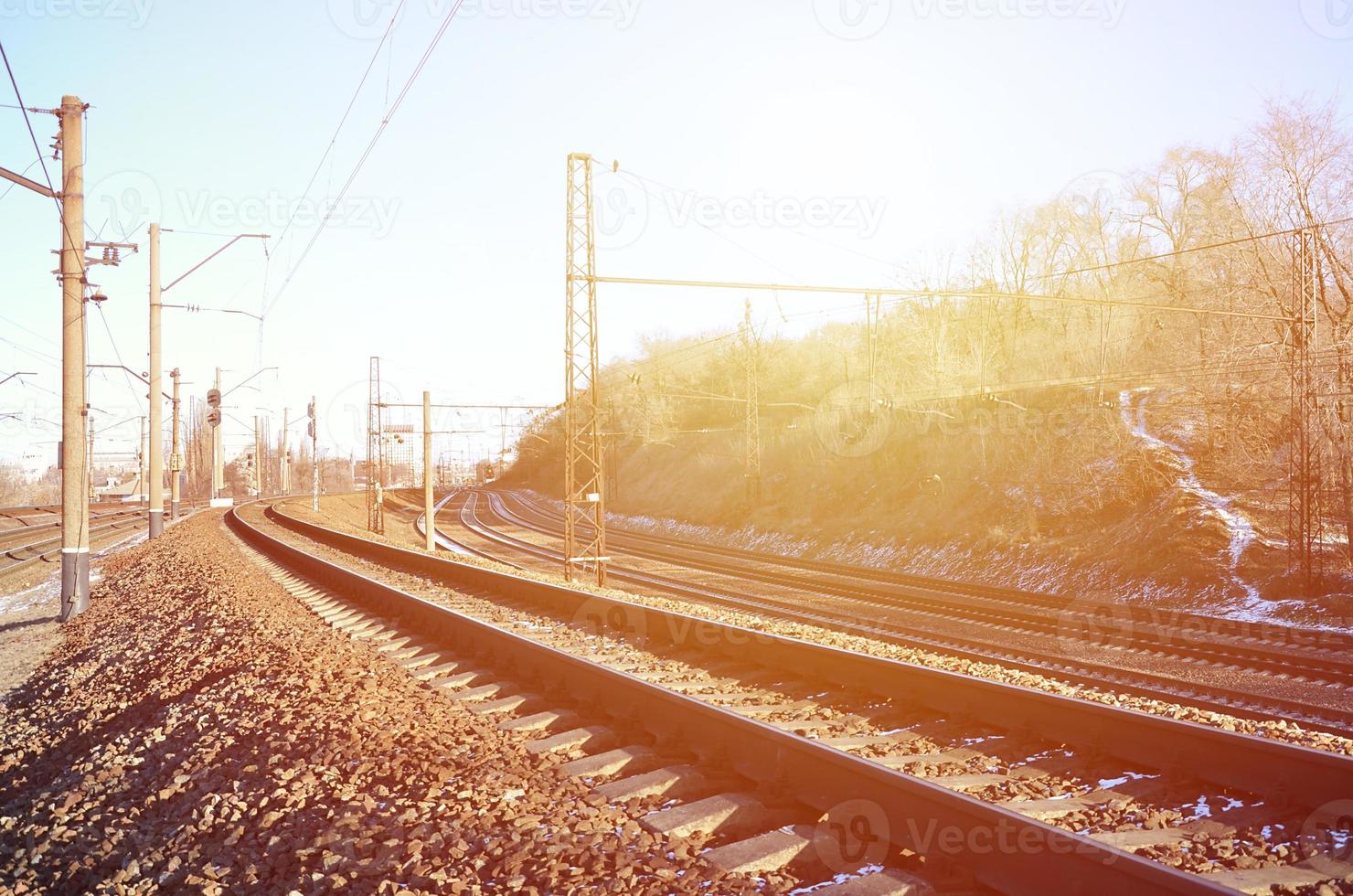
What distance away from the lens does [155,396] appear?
3161cm

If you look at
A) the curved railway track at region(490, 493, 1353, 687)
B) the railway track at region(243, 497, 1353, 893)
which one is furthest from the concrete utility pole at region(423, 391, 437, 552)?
the railway track at region(243, 497, 1353, 893)

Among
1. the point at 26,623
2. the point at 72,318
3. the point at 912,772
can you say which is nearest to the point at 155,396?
the point at 26,623

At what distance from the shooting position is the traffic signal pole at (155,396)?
3028 cm

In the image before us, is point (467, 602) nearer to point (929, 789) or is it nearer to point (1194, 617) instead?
point (929, 789)

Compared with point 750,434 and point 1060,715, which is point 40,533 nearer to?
point 750,434

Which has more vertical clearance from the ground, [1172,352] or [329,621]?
[1172,352]

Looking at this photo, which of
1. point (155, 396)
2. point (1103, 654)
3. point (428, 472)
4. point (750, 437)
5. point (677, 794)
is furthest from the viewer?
point (750, 437)

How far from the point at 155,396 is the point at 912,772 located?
33797 millimetres

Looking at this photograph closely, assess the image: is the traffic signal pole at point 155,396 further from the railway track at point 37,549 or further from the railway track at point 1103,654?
the railway track at point 1103,654

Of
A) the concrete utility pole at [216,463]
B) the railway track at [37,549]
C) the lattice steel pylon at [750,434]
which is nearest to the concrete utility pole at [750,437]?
the lattice steel pylon at [750,434]

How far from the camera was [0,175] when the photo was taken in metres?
14.3

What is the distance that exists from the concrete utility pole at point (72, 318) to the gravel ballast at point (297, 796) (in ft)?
24.0

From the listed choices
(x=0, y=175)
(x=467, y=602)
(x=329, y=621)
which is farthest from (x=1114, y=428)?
(x=0, y=175)

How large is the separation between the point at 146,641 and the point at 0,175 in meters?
8.37
